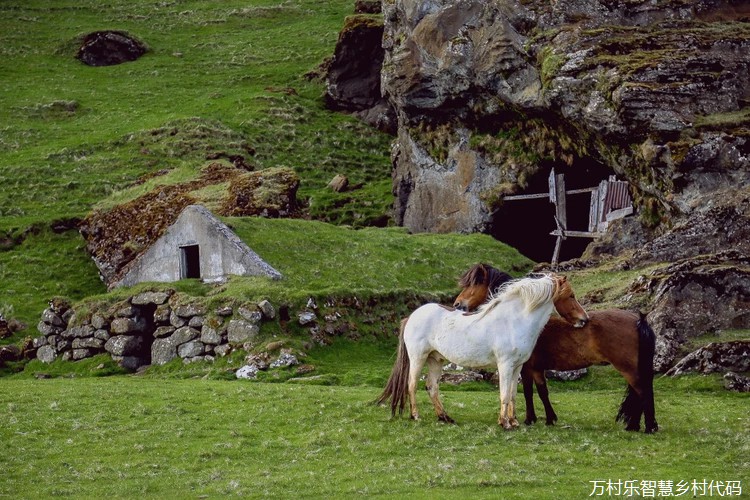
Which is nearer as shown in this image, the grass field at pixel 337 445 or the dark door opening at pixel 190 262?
the grass field at pixel 337 445

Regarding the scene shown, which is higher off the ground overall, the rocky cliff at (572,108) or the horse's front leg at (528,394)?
the rocky cliff at (572,108)

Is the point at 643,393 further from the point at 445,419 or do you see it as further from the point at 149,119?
the point at 149,119

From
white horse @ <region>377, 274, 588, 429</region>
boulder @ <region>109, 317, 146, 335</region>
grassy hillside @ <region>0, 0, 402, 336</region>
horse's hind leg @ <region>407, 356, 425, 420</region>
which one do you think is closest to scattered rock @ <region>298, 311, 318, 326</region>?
boulder @ <region>109, 317, 146, 335</region>

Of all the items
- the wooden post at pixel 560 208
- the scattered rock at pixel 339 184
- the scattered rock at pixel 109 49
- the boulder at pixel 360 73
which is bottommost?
the wooden post at pixel 560 208

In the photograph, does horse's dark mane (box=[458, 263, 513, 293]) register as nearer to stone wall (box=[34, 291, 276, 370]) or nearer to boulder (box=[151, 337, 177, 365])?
stone wall (box=[34, 291, 276, 370])

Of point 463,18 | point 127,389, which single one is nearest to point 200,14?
point 463,18

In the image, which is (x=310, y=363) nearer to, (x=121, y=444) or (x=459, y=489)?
(x=121, y=444)

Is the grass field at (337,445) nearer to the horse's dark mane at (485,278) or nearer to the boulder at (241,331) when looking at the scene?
the horse's dark mane at (485,278)

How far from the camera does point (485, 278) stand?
814 inches

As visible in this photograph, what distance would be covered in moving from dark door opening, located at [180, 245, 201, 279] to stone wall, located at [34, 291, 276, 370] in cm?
256

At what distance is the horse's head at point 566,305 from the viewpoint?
1888 centimetres

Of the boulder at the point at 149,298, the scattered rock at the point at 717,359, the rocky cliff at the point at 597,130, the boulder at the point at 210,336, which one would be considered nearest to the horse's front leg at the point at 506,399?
the scattered rock at the point at 717,359

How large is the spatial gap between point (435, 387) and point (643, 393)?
4.06m

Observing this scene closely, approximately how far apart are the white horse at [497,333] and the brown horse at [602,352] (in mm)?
472
